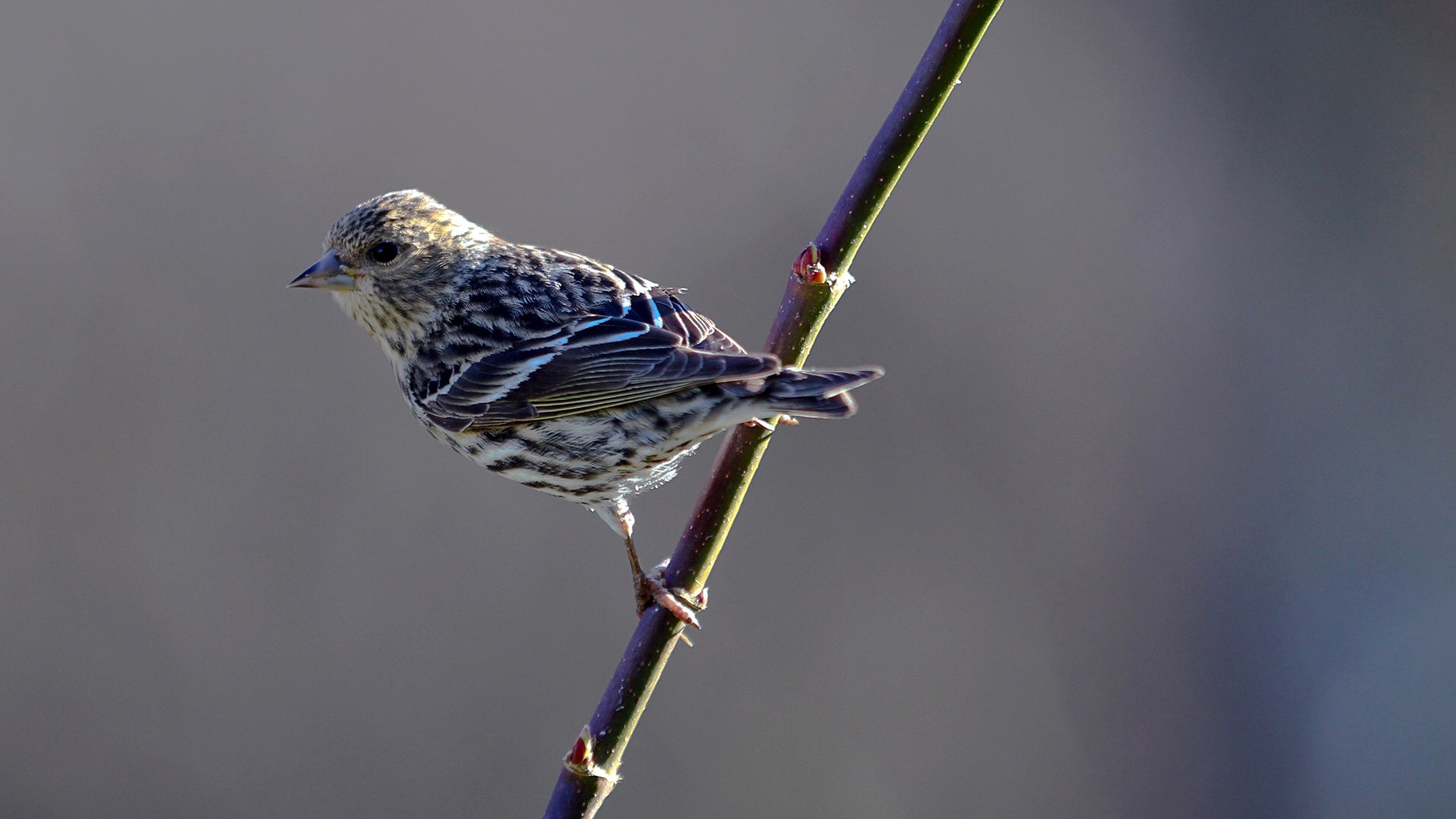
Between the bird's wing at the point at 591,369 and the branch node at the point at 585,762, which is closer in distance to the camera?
the branch node at the point at 585,762

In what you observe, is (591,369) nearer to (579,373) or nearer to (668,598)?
(579,373)

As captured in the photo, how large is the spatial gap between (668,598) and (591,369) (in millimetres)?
907

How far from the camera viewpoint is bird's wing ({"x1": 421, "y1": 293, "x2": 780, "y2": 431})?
11.4ft

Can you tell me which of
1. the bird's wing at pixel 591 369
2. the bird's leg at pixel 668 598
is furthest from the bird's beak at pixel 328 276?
the bird's leg at pixel 668 598

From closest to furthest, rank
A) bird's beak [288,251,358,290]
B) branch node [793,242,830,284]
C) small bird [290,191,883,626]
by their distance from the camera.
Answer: branch node [793,242,830,284] < small bird [290,191,883,626] < bird's beak [288,251,358,290]

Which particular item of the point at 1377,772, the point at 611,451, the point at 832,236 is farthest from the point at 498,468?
the point at 1377,772

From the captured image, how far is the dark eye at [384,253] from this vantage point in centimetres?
425

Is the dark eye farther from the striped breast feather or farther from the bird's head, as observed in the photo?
the striped breast feather

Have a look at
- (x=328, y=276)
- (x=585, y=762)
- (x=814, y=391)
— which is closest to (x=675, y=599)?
(x=585, y=762)

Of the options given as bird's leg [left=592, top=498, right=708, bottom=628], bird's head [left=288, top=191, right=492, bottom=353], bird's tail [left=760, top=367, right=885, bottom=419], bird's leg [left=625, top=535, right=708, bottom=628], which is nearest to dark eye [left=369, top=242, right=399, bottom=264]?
bird's head [left=288, top=191, right=492, bottom=353]

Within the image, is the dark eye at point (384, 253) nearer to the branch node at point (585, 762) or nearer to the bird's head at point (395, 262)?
the bird's head at point (395, 262)

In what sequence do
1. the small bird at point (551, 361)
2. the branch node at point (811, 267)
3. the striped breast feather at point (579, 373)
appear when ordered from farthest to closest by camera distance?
A: the striped breast feather at point (579, 373) < the small bird at point (551, 361) < the branch node at point (811, 267)

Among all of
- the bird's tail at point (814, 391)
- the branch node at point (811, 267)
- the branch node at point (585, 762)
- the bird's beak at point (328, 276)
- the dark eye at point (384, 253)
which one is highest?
the branch node at point (811, 267)

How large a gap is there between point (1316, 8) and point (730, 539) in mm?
5474
